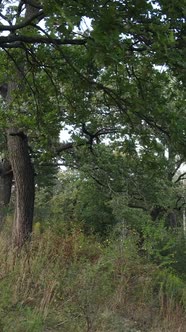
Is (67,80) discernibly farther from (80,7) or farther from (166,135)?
(80,7)

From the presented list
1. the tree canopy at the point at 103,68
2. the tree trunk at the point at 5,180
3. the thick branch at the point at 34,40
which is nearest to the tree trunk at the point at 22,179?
the tree canopy at the point at 103,68

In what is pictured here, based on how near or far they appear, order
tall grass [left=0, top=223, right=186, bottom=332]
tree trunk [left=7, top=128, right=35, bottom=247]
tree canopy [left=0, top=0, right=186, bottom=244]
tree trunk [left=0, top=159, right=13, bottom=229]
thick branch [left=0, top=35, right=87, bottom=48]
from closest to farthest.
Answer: tree canopy [left=0, top=0, right=186, bottom=244]
thick branch [left=0, top=35, right=87, bottom=48]
tall grass [left=0, top=223, right=186, bottom=332]
tree trunk [left=7, top=128, right=35, bottom=247]
tree trunk [left=0, top=159, right=13, bottom=229]

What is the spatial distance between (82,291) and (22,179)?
548cm

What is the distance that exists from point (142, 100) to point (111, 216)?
15293 mm

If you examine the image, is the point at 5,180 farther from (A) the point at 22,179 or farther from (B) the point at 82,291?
(B) the point at 82,291

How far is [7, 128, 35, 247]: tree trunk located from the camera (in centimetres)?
1137

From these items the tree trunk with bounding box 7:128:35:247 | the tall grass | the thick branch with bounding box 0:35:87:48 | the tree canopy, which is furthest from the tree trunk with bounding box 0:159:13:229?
the thick branch with bounding box 0:35:87:48

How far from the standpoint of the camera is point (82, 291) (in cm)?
647

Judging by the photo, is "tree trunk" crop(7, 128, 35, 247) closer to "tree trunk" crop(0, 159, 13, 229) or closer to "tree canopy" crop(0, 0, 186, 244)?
"tree canopy" crop(0, 0, 186, 244)

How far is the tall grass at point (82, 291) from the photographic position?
18.7 ft

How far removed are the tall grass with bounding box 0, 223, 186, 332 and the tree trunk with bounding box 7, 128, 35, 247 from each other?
5.91ft

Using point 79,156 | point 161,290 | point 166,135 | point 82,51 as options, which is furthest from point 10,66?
point 79,156

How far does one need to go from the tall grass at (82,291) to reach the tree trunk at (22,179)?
1.80 m

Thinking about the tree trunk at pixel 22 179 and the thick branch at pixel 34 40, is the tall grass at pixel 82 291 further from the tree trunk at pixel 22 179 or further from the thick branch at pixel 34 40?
the thick branch at pixel 34 40
